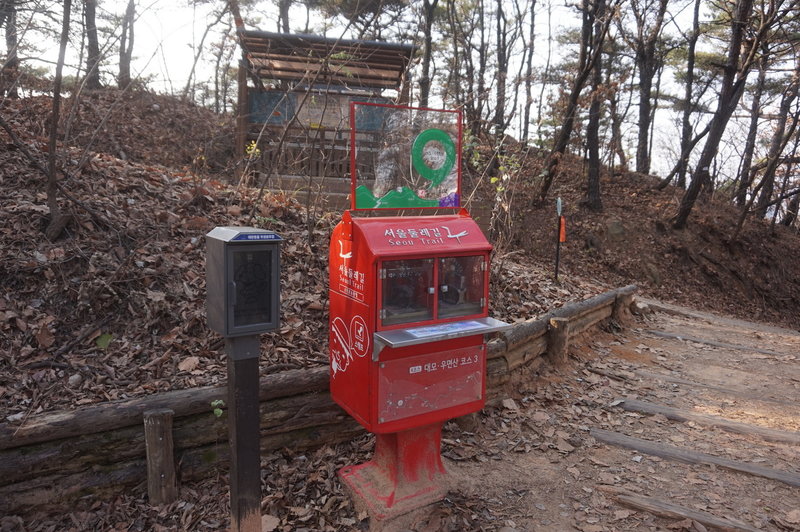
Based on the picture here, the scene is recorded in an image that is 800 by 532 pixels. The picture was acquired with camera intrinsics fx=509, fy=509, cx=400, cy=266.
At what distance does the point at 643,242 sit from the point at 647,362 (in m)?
8.75

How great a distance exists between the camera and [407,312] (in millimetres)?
3322

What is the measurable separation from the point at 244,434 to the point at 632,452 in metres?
3.29

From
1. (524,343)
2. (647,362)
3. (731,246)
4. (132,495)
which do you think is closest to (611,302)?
(647,362)

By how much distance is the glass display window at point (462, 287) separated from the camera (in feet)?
11.3

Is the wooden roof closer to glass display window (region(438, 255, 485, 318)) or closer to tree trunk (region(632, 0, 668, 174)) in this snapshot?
glass display window (region(438, 255, 485, 318))

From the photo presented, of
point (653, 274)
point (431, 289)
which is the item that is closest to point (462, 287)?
point (431, 289)

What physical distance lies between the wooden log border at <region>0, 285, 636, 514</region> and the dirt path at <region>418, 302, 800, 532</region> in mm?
1188

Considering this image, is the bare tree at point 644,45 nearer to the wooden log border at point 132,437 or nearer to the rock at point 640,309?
the rock at point 640,309

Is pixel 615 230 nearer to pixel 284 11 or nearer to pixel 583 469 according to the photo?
pixel 583 469

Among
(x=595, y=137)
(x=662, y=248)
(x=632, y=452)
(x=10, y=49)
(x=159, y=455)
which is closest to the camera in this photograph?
(x=159, y=455)

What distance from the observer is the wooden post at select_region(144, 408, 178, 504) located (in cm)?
323

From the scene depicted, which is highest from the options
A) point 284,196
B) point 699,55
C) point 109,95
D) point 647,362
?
point 699,55

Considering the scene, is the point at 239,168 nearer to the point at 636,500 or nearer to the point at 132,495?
the point at 132,495

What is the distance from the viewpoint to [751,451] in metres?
4.27
